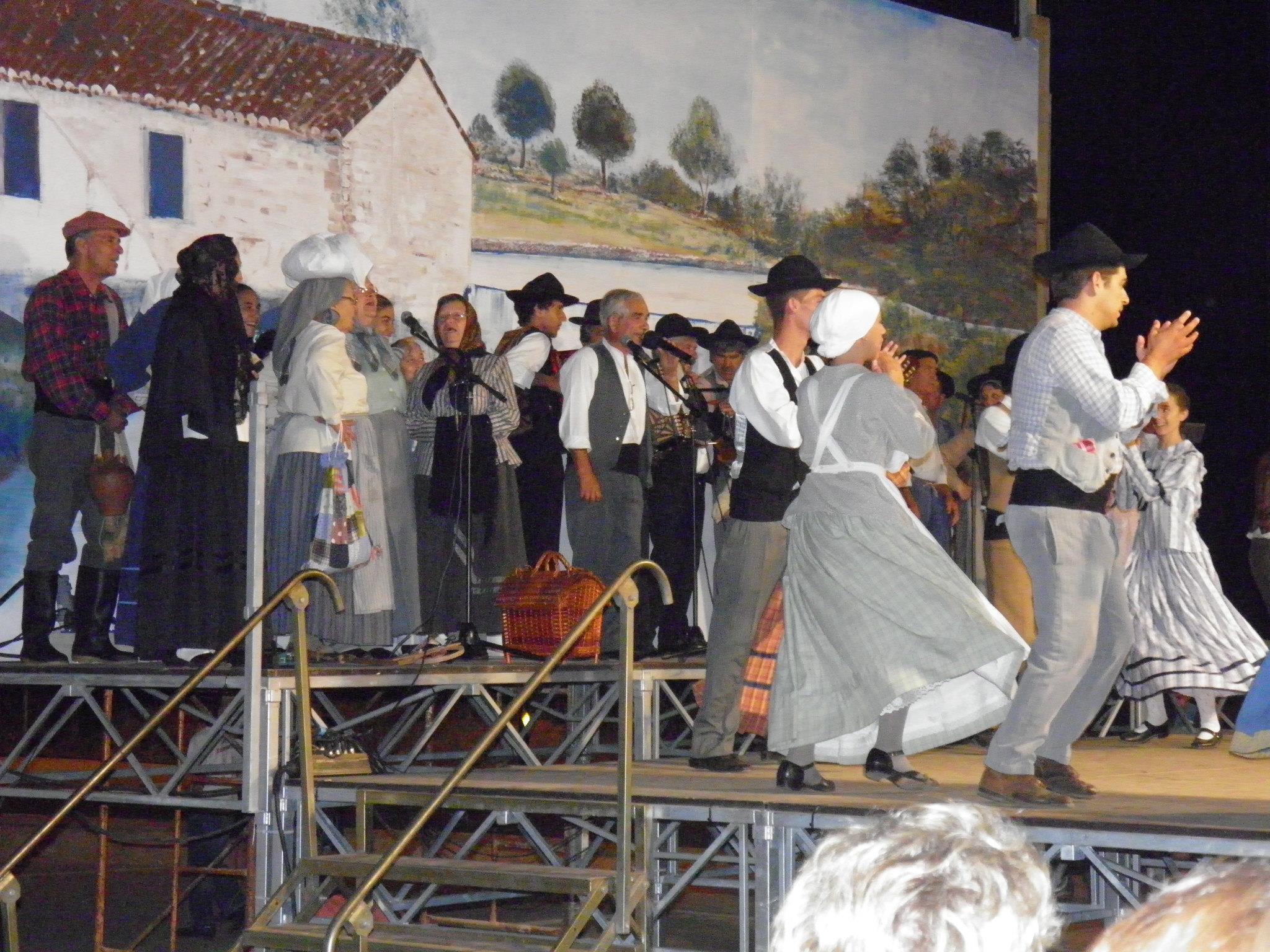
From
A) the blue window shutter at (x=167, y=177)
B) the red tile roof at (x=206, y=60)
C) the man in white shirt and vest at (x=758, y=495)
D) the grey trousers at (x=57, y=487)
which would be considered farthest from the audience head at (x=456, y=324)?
the man in white shirt and vest at (x=758, y=495)

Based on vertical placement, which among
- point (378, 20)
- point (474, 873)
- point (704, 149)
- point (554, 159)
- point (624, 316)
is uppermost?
point (378, 20)

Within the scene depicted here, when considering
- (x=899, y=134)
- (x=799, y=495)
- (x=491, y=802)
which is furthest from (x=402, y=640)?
(x=899, y=134)

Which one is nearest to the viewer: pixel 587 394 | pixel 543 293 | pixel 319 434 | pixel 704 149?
pixel 319 434

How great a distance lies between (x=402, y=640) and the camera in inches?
289

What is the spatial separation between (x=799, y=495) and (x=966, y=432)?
14.2 feet

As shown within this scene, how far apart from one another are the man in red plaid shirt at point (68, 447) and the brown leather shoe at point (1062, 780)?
3802 mm

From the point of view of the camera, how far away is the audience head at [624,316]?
7707 millimetres

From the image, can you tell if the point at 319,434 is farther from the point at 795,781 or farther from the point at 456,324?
the point at 795,781

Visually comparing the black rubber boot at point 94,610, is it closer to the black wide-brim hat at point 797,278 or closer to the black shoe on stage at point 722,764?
the black shoe on stage at point 722,764

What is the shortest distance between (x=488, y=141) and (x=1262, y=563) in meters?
4.85

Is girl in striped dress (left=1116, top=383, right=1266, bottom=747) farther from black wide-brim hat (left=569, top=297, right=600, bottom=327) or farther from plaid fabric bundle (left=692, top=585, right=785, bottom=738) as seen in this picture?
plaid fabric bundle (left=692, top=585, right=785, bottom=738)

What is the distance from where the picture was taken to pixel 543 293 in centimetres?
806

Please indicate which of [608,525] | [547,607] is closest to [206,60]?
[608,525]

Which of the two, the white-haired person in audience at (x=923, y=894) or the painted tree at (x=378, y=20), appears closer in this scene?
the white-haired person in audience at (x=923, y=894)
